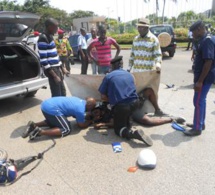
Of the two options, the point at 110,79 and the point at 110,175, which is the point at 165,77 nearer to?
the point at 110,79

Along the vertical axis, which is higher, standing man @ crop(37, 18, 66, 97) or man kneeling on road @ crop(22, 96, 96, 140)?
standing man @ crop(37, 18, 66, 97)

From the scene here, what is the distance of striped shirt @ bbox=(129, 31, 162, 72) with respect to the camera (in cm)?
501

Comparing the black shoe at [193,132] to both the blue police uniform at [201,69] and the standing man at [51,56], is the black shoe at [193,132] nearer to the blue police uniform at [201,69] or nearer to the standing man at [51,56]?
the blue police uniform at [201,69]

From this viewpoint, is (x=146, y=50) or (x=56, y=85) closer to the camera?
(x=146, y=50)

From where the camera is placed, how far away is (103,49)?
626cm

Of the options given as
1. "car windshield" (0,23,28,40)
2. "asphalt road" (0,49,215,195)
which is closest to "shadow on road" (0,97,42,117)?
"asphalt road" (0,49,215,195)

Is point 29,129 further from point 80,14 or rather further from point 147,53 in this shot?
point 80,14

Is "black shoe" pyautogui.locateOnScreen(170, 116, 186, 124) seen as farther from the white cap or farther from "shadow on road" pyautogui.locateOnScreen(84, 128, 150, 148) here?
the white cap

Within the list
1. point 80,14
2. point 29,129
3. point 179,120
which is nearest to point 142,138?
point 179,120

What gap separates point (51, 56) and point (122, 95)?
1621 millimetres

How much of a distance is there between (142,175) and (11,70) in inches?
209

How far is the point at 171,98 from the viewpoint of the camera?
263 inches

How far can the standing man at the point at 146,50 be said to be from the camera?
495cm

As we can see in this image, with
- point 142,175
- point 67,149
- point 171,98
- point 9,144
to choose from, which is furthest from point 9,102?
point 142,175
